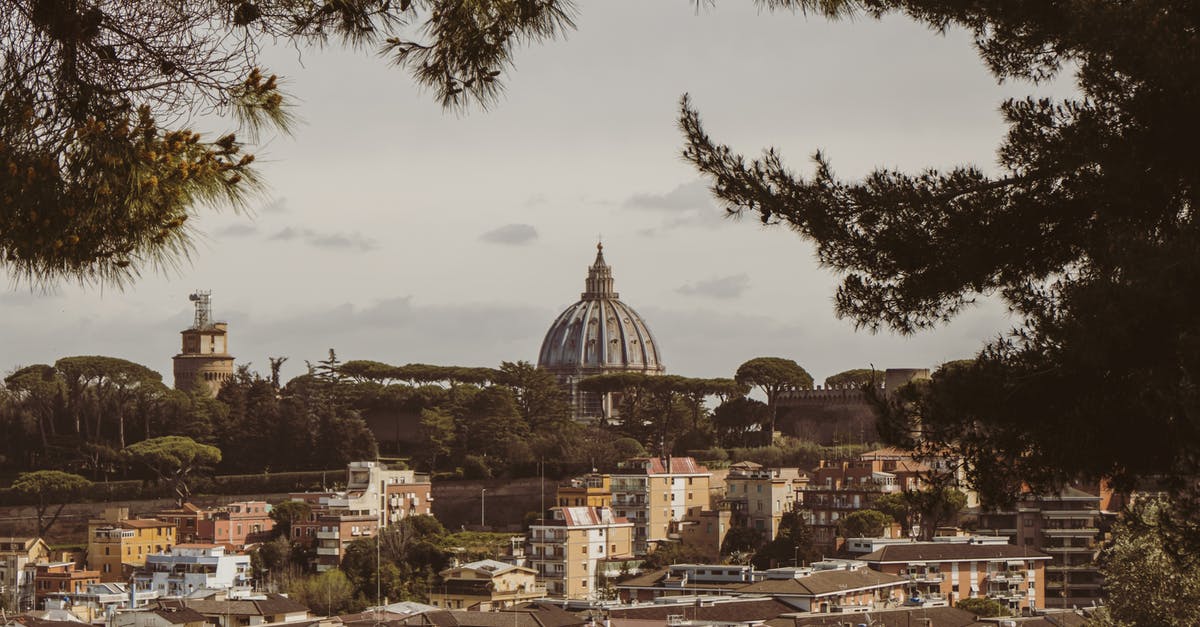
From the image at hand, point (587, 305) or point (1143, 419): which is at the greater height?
point (587, 305)

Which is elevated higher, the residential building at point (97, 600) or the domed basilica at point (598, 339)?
the domed basilica at point (598, 339)

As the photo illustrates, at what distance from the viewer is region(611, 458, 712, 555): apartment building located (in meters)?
41.7

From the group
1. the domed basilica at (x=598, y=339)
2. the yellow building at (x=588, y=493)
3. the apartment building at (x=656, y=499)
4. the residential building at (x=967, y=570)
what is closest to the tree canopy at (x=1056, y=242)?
the residential building at (x=967, y=570)

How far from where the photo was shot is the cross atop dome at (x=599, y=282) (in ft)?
301

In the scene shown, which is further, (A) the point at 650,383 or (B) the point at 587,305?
(B) the point at 587,305

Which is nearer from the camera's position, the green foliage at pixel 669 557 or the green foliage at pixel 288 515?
the green foliage at pixel 669 557

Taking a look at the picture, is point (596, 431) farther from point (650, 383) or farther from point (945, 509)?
point (945, 509)

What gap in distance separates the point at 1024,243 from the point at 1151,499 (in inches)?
169

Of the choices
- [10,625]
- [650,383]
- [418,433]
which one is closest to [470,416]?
[418,433]

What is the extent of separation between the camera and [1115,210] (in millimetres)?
6320

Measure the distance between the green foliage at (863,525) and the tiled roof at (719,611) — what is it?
9151mm

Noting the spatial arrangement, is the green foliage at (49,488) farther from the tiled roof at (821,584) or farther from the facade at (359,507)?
the tiled roof at (821,584)

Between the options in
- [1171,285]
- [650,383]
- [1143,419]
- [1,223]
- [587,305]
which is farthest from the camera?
[587,305]

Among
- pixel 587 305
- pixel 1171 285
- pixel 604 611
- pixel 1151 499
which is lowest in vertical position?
pixel 604 611
